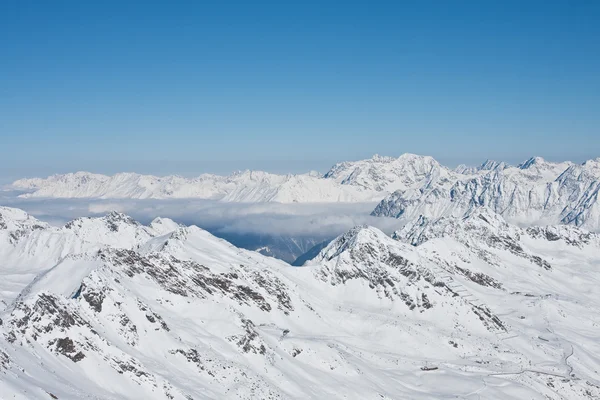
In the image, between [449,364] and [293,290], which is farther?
[293,290]

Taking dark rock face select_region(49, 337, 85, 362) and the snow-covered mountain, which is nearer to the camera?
dark rock face select_region(49, 337, 85, 362)

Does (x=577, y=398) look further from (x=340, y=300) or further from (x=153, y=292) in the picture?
(x=153, y=292)

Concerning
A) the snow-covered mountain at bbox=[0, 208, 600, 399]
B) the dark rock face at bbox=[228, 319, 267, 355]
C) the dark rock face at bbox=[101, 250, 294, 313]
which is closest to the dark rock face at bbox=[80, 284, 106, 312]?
the snow-covered mountain at bbox=[0, 208, 600, 399]

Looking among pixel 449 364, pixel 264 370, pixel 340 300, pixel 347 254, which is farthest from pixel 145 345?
pixel 347 254

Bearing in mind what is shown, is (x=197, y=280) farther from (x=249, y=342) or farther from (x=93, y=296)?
(x=93, y=296)

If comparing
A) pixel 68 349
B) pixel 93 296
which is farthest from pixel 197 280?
pixel 68 349

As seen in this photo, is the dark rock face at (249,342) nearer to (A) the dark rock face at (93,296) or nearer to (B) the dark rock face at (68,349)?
(A) the dark rock face at (93,296)

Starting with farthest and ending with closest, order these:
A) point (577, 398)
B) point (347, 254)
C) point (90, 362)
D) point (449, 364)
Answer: point (347, 254) → point (449, 364) → point (577, 398) → point (90, 362)

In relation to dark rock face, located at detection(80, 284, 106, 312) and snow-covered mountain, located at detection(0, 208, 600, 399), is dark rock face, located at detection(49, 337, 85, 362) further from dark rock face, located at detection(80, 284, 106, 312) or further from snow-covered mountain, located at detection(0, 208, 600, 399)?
dark rock face, located at detection(80, 284, 106, 312)
